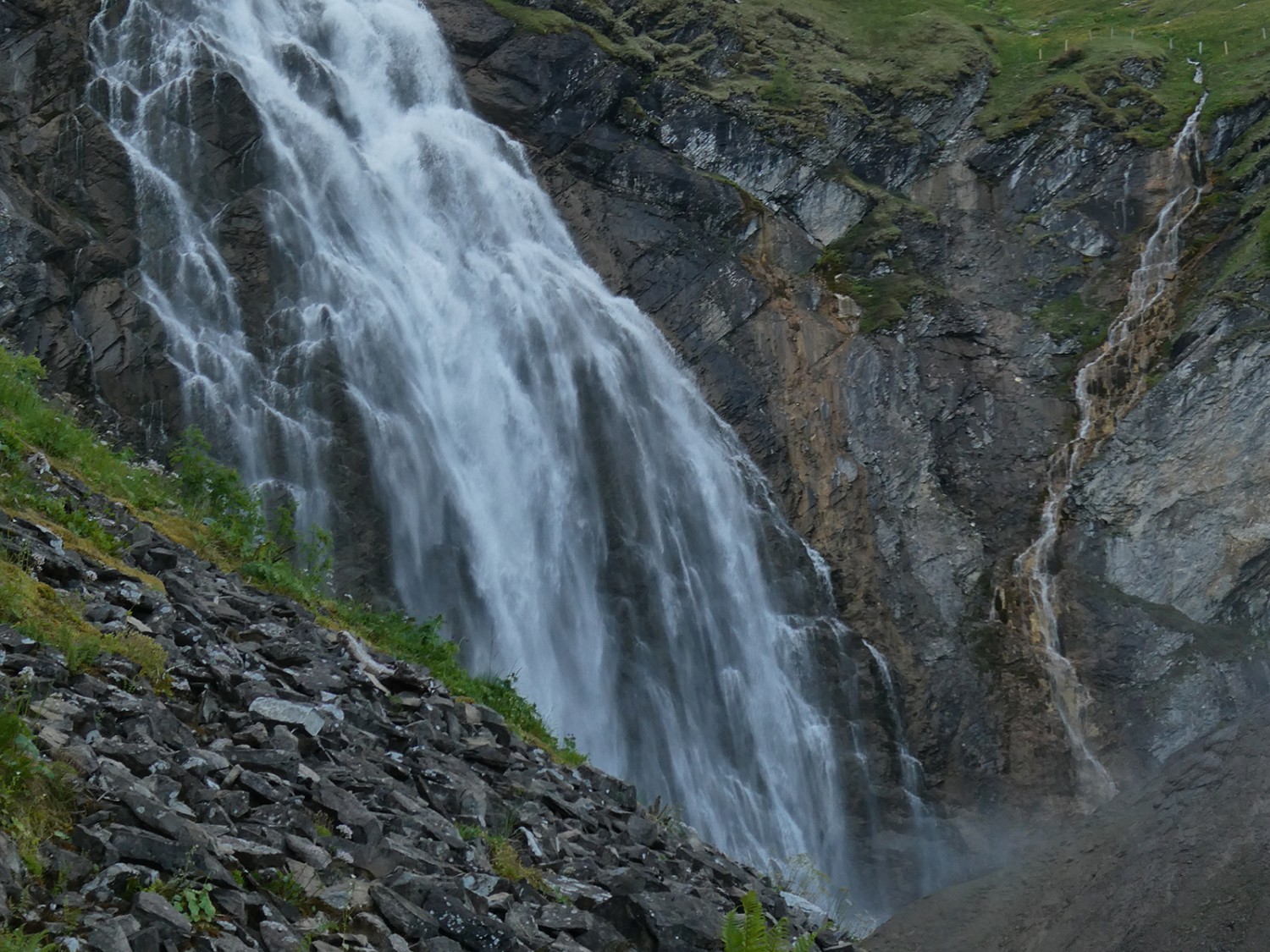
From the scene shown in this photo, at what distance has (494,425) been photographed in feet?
79.5

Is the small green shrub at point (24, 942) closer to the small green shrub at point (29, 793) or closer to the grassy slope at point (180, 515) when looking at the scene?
the small green shrub at point (29, 793)

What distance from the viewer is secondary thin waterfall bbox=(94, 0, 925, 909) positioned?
71.8 ft

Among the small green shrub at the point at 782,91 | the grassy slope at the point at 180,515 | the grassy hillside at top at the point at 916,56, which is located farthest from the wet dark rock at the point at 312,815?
the small green shrub at the point at 782,91

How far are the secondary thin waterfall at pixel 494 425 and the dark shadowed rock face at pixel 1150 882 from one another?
324cm

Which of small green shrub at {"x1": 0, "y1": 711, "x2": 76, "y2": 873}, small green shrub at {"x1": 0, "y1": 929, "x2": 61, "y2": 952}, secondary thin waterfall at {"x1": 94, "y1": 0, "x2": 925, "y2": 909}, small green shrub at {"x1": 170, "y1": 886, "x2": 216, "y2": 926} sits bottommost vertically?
small green shrub at {"x1": 0, "y1": 929, "x2": 61, "y2": 952}

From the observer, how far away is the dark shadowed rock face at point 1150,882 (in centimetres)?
1733

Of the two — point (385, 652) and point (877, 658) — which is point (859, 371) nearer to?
point (877, 658)

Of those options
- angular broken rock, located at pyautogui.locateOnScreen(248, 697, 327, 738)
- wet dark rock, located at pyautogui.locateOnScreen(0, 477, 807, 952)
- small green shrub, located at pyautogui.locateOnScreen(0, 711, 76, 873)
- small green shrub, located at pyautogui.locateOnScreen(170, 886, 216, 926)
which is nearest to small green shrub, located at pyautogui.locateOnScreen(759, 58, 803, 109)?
wet dark rock, located at pyautogui.locateOnScreen(0, 477, 807, 952)

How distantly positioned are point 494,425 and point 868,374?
10039 millimetres

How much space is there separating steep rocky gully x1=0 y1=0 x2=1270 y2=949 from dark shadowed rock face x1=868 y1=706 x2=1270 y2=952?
5.38 ft

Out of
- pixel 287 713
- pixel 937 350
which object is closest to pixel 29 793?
pixel 287 713

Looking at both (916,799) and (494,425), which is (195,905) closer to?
(494,425)

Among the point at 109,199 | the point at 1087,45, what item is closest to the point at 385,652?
the point at 109,199

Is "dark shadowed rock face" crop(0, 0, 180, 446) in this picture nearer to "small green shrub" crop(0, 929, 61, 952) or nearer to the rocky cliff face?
the rocky cliff face
